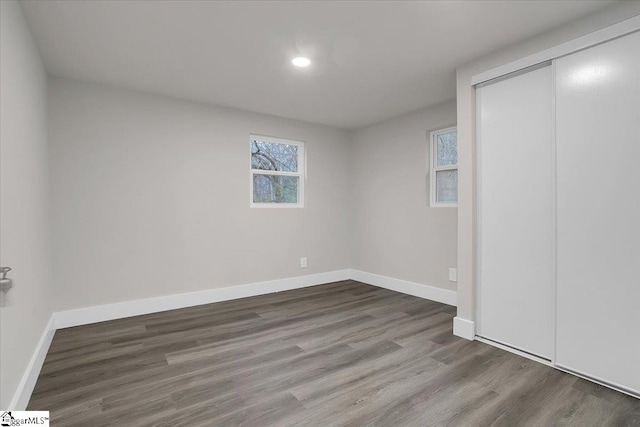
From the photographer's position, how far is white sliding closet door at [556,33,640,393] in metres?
2.00

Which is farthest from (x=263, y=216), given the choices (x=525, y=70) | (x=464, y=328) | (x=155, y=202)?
(x=525, y=70)

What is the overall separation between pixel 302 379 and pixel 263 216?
2.64 metres

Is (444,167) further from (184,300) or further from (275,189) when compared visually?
(184,300)

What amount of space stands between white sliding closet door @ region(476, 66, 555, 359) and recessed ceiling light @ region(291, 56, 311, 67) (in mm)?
1542

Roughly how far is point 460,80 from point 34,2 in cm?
324

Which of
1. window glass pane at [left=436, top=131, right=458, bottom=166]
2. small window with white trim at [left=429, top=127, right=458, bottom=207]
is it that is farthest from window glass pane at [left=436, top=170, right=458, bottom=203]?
window glass pane at [left=436, top=131, right=458, bottom=166]

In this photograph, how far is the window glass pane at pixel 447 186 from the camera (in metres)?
3.99

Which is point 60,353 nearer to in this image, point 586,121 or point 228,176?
point 228,176

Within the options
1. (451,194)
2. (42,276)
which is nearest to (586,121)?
(451,194)

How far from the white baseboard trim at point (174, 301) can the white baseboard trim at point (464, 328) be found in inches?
96.1

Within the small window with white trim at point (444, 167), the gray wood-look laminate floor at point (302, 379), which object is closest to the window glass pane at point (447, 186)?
the small window with white trim at point (444, 167)

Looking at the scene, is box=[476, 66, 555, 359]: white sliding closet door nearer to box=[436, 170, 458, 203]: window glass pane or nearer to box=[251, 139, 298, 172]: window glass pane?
box=[436, 170, 458, 203]: window glass pane

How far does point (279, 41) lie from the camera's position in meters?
2.54

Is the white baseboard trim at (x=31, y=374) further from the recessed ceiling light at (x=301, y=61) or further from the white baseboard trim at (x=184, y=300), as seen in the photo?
the recessed ceiling light at (x=301, y=61)
